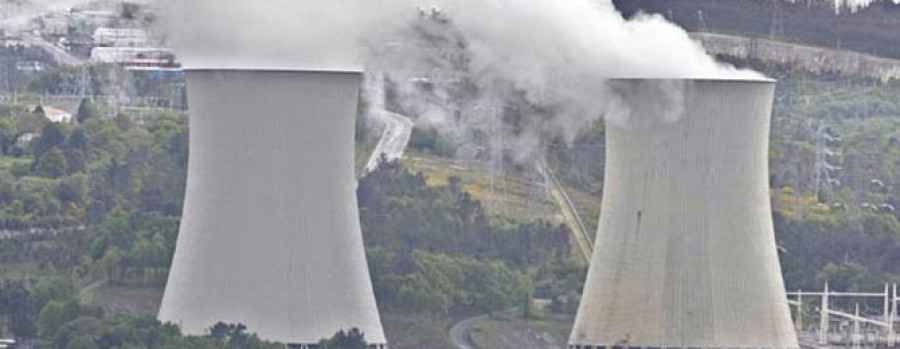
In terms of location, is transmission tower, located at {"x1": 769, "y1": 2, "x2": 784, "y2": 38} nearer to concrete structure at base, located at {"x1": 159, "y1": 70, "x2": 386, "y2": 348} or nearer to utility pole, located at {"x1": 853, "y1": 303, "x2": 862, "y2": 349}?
utility pole, located at {"x1": 853, "y1": 303, "x2": 862, "y2": 349}

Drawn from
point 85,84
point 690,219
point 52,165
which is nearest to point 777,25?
point 690,219

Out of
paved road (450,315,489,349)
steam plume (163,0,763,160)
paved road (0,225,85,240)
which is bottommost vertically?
paved road (450,315,489,349)

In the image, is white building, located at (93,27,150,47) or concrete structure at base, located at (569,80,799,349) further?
white building, located at (93,27,150,47)

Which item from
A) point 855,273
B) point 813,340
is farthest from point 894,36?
point 813,340

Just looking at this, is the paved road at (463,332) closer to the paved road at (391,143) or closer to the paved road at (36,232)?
the paved road at (391,143)

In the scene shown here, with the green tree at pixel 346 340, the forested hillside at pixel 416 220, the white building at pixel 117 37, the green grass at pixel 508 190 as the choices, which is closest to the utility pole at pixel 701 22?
the forested hillside at pixel 416 220

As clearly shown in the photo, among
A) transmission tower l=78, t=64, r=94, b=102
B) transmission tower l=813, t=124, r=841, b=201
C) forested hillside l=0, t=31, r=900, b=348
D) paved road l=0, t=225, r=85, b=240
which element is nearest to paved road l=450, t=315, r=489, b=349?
forested hillside l=0, t=31, r=900, b=348

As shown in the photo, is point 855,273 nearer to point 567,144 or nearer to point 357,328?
point 567,144
